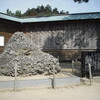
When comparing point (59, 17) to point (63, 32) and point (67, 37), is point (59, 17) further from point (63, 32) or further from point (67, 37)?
point (67, 37)

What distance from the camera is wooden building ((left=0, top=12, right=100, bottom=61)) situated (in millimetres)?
20672

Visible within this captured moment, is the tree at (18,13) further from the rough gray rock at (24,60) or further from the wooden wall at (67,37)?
the rough gray rock at (24,60)

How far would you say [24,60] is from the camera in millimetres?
11211

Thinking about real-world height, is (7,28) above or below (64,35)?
above

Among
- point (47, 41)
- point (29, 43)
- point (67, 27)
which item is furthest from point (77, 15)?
point (29, 43)

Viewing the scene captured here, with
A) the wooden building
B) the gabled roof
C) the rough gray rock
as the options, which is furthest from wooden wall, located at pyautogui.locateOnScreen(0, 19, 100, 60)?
the rough gray rock

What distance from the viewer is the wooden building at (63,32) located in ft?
67.8

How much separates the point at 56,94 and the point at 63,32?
13252 mm

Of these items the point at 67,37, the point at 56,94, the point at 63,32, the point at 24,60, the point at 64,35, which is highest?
the point at 63,32

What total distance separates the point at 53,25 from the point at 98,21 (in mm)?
4706

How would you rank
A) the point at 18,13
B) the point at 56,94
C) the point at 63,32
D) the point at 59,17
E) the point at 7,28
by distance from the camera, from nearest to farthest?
the point at 56,94
the point at 7,28
the point at 63,32
the point at 59,17
the point at 18,13

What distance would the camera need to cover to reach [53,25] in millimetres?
21891

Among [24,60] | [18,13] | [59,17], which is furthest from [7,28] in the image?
[18,13]

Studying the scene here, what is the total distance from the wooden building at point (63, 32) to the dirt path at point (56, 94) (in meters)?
11.3
